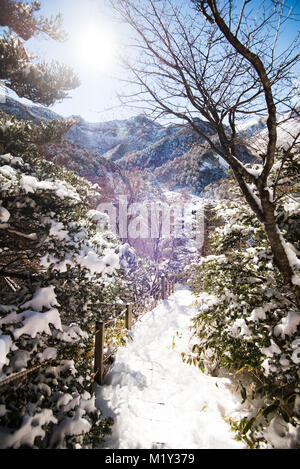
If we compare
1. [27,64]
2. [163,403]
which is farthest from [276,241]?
[27,64]

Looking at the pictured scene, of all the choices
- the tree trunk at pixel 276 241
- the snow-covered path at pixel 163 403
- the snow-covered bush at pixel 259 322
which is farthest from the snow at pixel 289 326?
the snow-covered path at pixel 163 403

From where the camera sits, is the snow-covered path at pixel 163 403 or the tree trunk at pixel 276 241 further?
the snow-covered path at pixel 163 403

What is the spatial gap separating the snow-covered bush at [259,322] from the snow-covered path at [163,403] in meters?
0.35

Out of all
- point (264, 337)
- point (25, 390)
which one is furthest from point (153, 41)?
point (25, 390)

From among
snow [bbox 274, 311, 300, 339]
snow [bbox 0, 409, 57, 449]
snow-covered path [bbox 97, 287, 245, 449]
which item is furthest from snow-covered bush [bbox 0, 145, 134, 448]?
snow [bbox 274, 311, 300, 339]

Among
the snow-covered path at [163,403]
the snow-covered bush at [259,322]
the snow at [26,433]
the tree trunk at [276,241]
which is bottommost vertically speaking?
the snow-covered path at [163,403]

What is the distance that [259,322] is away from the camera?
2369 millimetres

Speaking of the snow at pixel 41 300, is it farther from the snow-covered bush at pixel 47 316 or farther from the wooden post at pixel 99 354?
the wooden post at pixel 99 354

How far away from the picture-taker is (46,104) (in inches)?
279

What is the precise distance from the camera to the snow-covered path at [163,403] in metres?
2.50

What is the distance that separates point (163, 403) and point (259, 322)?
2089mm

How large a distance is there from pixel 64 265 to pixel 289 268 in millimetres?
2462

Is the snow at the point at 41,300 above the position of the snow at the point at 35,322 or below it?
above

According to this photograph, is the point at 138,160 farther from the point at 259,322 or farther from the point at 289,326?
the point at 289,326
